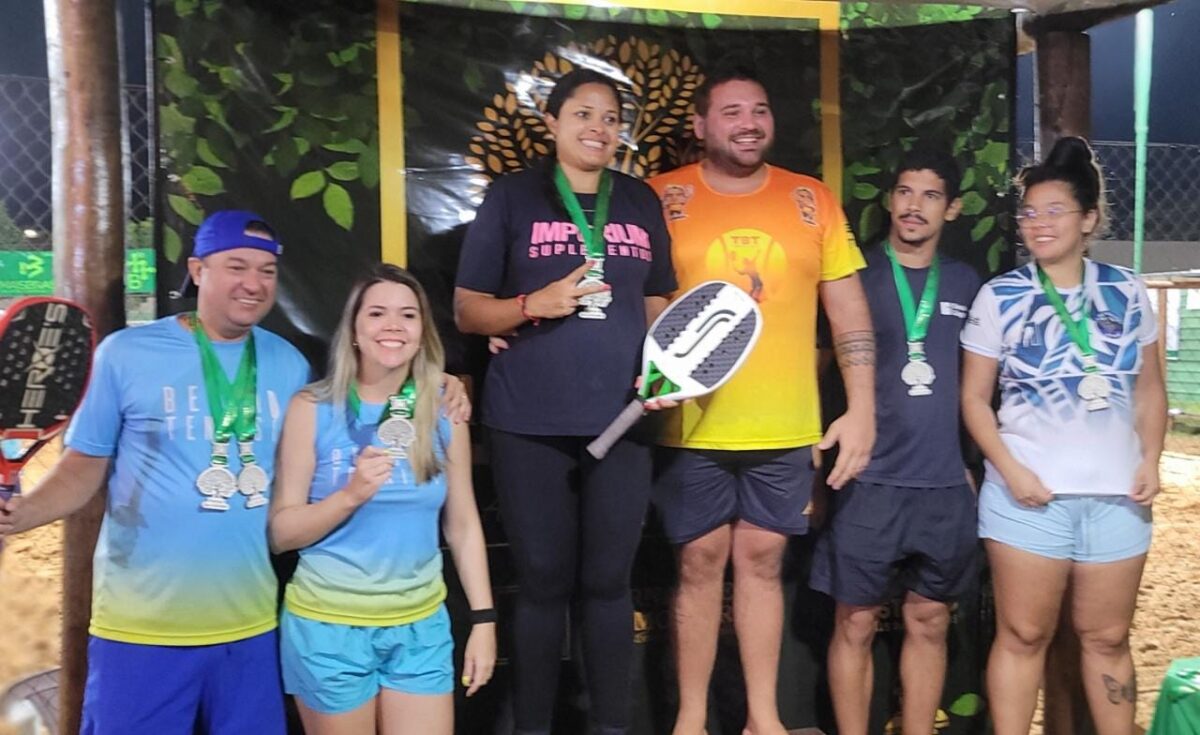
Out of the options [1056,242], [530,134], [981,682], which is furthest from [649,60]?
[981,682]

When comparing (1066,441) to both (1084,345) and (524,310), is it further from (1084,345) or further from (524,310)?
(524,310)

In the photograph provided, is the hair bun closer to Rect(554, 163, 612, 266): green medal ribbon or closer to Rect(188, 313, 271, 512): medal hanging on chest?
Rect(554, 163, 612, 266): green medal ribbon

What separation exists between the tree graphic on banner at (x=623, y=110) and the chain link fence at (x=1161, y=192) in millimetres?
6119

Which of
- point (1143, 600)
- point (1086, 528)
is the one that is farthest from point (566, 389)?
point (1143, 600)

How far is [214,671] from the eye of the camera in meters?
2.19

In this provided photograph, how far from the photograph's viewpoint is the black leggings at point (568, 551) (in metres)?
2.49

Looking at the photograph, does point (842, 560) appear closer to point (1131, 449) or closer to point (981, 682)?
point (1131, 449)

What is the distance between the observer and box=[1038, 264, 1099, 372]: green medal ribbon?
275 cm

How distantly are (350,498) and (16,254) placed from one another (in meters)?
3.82

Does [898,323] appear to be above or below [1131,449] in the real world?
above

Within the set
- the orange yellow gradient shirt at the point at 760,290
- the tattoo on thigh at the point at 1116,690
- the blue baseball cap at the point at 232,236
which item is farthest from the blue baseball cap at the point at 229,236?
the tattoo on thigh at the point at 1116,690

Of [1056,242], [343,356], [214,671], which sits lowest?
[214,671]

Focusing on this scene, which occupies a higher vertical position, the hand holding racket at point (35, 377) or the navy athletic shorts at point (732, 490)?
the hand holding racket at point (35, 377)

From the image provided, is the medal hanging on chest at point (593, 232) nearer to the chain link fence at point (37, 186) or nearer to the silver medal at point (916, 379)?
the silver medal at point (916, 379)
